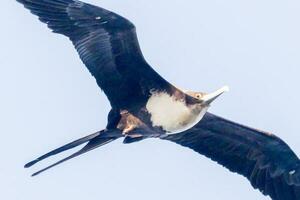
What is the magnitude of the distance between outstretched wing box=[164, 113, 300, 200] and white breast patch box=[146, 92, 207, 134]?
32.1 inches

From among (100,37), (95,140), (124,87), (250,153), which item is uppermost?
(100,37)

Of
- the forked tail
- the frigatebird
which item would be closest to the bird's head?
the frigatebird

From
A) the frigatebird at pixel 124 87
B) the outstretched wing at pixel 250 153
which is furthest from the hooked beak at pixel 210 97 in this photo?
the outstretched wing at pixel 250 153

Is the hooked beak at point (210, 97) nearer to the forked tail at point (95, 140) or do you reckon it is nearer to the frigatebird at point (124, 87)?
the frigatebird at point (124, 87)

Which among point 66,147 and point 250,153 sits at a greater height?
point 66,147

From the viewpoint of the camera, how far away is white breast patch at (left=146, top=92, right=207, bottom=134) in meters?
15.1

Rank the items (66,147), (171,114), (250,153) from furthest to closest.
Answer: (250,153)
(171,114)
(66,147)

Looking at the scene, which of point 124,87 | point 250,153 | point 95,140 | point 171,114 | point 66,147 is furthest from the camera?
point 250,153

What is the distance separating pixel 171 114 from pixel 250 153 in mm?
1405

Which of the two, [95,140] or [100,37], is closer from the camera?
[100,37]

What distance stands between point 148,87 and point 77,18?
3.35ft

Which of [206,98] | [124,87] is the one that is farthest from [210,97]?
[124,87]

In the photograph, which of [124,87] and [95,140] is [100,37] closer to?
[124,87]

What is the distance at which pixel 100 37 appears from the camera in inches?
586
